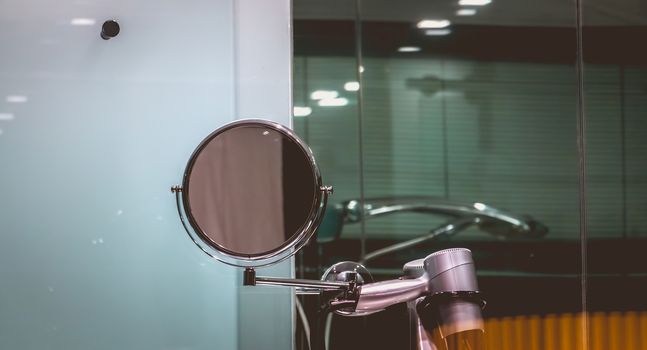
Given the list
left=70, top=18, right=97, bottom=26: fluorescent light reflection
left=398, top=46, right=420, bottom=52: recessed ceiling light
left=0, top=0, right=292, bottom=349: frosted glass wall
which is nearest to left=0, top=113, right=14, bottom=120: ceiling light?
left=0, top=0, right=292, bottom=349: frosted glass wall

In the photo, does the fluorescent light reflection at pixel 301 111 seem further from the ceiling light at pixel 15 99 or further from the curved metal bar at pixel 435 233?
the ceiling light at pixel 15 99

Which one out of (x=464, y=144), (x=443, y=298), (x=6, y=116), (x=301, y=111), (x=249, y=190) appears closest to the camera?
A: (x=443, y=298)

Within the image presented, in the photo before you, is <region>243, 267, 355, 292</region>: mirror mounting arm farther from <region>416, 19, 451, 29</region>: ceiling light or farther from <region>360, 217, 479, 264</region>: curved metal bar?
<region>416, 19, 451, 29</region>: ceiling light

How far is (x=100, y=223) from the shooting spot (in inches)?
62.7

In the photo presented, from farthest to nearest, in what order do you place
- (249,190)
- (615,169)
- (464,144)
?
1. (615,169)
2. (464,144)
3. (249,190)

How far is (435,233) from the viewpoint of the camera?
1909 millimetres

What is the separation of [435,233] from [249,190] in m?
0.60

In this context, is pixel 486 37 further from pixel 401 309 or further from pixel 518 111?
pixel 401 309

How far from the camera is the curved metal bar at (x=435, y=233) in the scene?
6.19ft

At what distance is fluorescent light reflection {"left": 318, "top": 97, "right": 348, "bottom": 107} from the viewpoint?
1828 millimetres

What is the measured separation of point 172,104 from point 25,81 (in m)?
0.27

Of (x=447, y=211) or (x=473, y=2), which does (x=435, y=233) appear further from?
(x=473, y=2)

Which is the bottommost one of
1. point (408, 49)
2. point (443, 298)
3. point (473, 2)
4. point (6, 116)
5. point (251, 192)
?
point (443, 298)

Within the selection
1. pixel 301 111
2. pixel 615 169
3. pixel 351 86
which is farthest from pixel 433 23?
pixel 615 169
